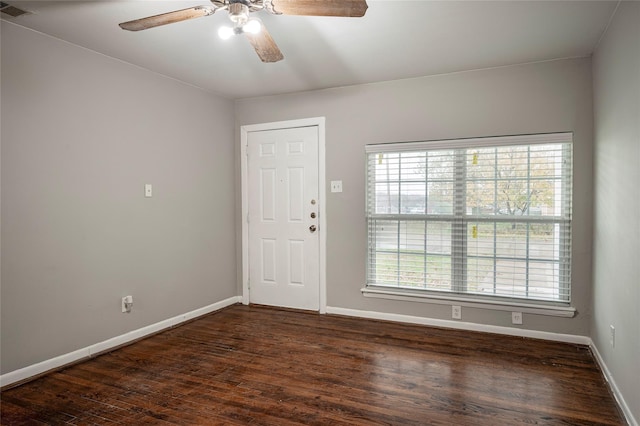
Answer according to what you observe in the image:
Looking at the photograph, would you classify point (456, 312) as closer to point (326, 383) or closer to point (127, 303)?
point (326, 383)

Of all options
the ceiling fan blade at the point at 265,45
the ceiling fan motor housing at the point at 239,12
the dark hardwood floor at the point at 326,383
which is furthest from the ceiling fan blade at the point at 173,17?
the dark hardwood floor at the point at 326,383

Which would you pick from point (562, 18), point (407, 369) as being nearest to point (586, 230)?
point (562, 18)

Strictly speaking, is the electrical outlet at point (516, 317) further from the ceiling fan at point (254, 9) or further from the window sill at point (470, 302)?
the ceiling fan at point (254, 9)

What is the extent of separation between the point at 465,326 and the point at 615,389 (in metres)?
1.30

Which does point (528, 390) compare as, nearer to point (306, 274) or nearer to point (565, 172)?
point (565, 172)

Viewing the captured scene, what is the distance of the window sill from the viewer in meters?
3.25

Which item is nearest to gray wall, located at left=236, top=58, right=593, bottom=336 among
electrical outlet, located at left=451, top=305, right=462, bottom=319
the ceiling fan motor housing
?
electrical outlet, located at left=451, top=305, right=462, bottom=319

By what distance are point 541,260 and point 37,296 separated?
387cm

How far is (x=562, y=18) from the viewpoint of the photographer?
2.48 m

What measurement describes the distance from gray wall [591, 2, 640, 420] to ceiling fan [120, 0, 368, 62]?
57.9 inches

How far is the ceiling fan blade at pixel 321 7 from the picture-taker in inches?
A: 71.6

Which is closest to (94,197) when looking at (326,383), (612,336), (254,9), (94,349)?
(94,349)

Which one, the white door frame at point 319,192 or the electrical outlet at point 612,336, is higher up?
the white door frame at point 319,192

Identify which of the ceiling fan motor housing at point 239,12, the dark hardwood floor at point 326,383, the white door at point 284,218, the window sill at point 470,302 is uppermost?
the ceiling fan motor housing at point 239,12
